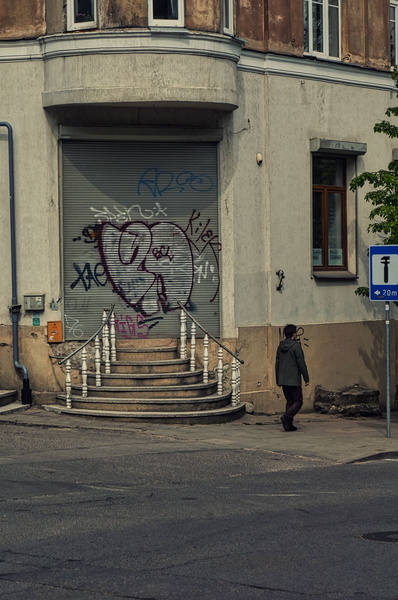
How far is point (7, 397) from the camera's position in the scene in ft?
59.5

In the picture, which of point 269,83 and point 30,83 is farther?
point 269,83

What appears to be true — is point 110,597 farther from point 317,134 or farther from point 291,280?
point 317,134

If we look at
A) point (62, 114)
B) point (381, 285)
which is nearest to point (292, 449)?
point (381, 285)

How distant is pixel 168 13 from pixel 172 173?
9.02ft

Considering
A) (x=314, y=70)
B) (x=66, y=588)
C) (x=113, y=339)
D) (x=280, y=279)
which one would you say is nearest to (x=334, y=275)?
(x=280, y=279)

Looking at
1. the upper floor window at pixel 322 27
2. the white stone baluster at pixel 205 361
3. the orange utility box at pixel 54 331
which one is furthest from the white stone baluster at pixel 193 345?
the upper floor window at pixel 322 27

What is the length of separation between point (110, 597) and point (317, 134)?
15097 mm

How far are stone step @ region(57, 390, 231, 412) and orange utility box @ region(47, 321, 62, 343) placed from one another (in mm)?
1194

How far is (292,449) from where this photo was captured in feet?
50.0

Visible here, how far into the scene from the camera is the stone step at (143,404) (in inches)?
684

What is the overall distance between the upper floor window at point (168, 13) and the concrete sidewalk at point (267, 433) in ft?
21.9

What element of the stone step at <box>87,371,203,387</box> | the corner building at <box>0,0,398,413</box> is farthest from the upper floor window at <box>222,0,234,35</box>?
the stone step at <box>87,371,203,387</box>

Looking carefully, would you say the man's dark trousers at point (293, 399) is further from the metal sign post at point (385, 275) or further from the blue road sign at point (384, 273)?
the blue road sign at point (384, 273)

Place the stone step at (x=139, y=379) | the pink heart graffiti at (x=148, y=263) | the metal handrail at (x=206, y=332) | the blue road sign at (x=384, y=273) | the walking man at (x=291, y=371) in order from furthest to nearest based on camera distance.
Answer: the pink heart graffiti at (x=148, y=263) → the metal handrail at (x=206, y=332) → the stone step at (x=139, y=379) → the walking man at (x=291, y=371) → the blue road sign at (x=384, y=273)
